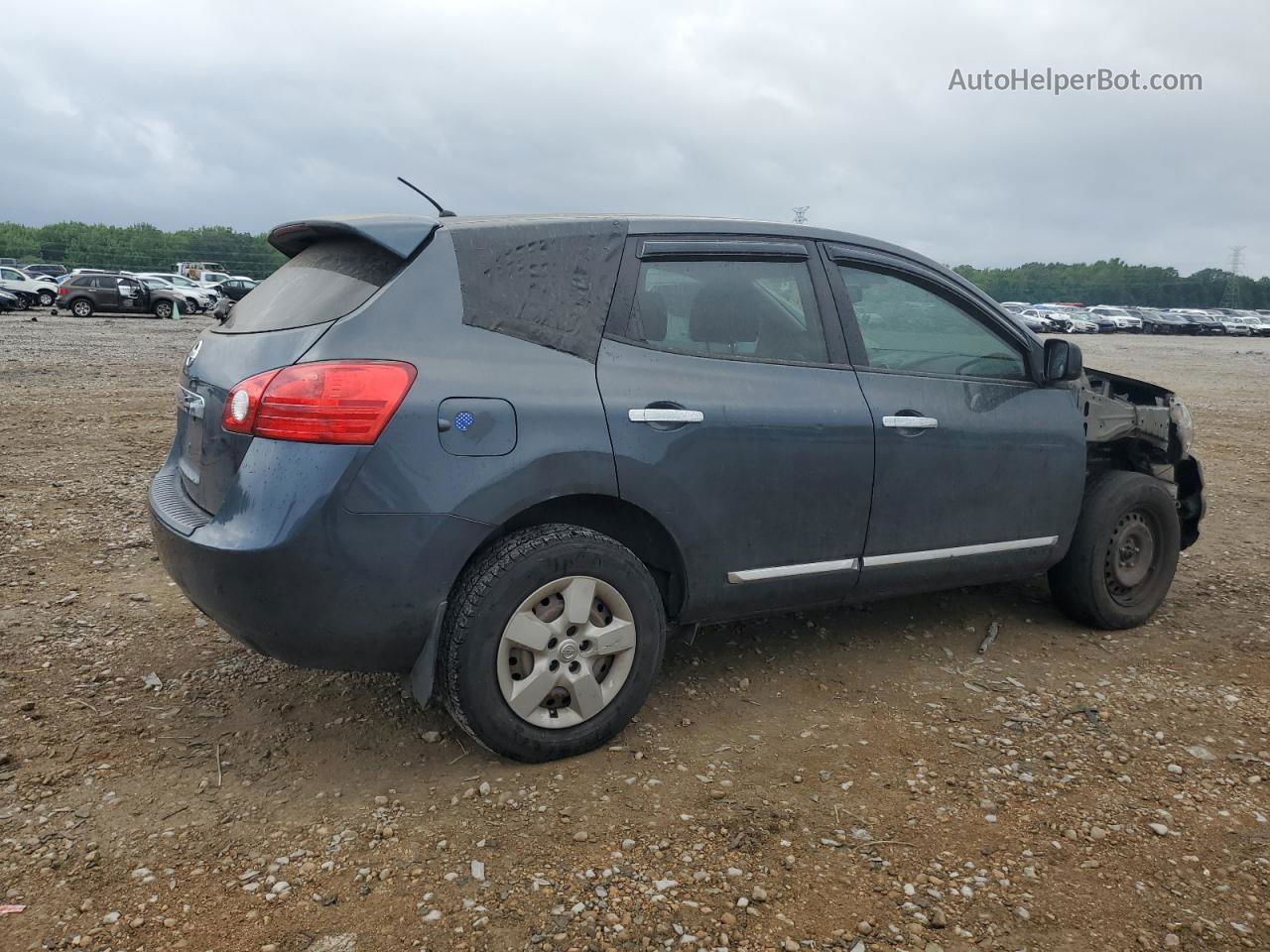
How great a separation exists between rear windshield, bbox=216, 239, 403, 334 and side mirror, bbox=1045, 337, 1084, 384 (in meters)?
2.77

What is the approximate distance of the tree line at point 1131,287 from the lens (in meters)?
98.6

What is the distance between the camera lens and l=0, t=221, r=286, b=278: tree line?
67.3 m

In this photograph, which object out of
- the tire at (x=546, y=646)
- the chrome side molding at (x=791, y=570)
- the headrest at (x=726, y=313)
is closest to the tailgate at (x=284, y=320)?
the tire at (x=546, y=646)

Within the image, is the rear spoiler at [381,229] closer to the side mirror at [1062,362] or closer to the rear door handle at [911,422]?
the rear door handle at [911,422]

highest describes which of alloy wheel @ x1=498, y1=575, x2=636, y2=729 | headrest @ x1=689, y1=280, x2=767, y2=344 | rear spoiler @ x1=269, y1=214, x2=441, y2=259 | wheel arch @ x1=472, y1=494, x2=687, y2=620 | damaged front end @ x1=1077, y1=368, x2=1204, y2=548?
rear spoiler @ x1=269, y1=214, x2=441, y2=259

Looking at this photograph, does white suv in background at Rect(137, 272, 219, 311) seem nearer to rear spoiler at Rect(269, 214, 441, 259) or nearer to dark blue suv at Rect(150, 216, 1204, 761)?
rear spoiler at Rect(269, 214, 441, 259)

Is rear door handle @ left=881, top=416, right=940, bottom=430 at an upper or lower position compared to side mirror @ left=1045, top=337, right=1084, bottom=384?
lower

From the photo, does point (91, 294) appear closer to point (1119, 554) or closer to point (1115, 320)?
point (1119, 554)

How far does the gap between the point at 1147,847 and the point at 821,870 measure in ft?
3.15

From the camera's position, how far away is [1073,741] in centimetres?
344

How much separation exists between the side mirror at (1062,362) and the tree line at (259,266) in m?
46.3

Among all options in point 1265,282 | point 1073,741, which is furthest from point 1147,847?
point 1265,282

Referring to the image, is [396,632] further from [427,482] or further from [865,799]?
[865,799]

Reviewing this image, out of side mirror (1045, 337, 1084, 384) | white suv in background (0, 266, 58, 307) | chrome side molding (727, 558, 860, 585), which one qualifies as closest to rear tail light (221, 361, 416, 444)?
chrome side molding (727, 558, 860, 585)
